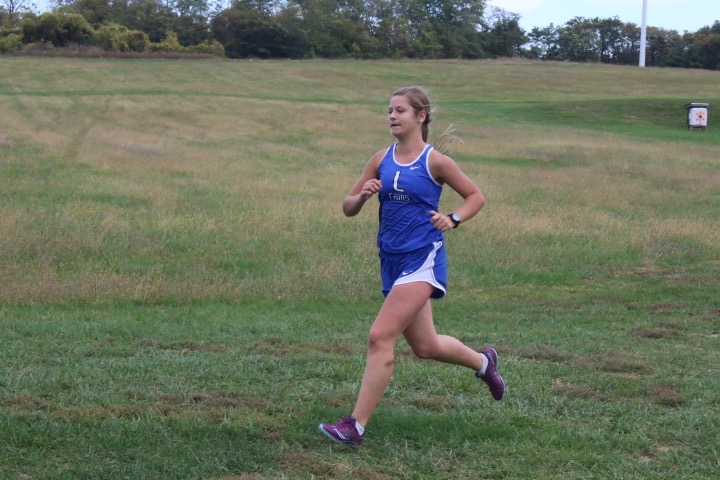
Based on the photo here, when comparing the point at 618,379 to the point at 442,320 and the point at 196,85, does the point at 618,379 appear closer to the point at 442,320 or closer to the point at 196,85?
the point at 442,320

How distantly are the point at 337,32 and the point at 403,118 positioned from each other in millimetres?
98668

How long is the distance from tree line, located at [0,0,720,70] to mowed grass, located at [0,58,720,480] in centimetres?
5549

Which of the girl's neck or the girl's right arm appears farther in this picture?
the girl's neck

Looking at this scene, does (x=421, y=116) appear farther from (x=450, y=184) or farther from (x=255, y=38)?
(x=255, y=38)

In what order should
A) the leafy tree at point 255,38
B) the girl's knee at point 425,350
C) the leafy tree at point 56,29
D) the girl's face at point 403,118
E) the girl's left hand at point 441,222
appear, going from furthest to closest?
the leafy tree at point 255,38 < the leafy tree at point 56,29 < the girl's knee at point 425,350 < the girl's face at point 403,118 < the girl's left hand at point 441,222

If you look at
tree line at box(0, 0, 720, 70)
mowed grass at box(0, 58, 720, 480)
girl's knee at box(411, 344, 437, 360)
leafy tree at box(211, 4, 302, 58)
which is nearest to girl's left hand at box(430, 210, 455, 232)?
girl's knee at box(411, 344, 437, 360)

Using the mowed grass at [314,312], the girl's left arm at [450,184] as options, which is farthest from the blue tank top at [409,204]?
the mowed grass at [314,312]

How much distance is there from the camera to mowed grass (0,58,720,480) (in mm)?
4938

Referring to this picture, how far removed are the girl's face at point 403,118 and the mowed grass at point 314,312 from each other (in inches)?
64.8

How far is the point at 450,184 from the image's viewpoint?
533 centimetres

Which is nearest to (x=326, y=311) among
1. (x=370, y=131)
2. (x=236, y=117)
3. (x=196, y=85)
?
(x=370, y=131)

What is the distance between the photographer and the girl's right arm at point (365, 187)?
525cm

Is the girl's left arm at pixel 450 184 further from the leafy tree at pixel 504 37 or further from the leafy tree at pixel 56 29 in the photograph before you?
the leafy tree at pixel 504 37

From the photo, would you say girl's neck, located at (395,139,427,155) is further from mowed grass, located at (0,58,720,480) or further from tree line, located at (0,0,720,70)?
tree line, located at (0,0,720,70)
